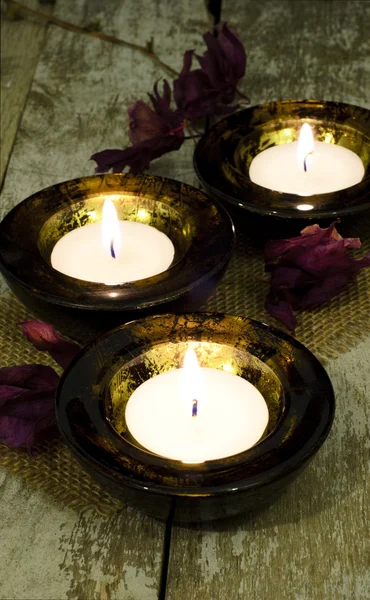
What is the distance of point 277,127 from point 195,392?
481mm

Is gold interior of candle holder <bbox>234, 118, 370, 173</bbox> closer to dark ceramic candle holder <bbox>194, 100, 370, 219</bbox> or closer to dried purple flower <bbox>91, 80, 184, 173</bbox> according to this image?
dark ceramic candle holder <bbox>194, 100, 370, 219</bbox>

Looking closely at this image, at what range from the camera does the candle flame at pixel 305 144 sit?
101 centimetres

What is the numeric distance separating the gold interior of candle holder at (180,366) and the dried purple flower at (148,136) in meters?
0.39

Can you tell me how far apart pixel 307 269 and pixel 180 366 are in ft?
0.66

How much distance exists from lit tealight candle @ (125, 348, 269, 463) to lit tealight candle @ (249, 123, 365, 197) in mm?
325

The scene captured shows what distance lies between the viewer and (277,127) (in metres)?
1.10

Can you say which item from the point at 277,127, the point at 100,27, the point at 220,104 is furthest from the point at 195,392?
the point at 100,27

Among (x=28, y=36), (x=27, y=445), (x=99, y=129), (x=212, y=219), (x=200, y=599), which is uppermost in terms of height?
(x=28, y=36)

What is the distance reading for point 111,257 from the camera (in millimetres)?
915

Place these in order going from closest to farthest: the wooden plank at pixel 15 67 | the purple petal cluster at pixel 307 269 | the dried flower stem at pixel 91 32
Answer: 1. the purple petal cluster at pixel 307 269
2. the wooden plank at pixel 15 67
3. the dried flower stem at pixel 91 32

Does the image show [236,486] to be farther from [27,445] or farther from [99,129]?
[99,129]

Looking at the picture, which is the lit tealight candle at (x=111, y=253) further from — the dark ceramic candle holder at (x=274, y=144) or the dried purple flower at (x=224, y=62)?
the dried purple flower at (x=224, y=62)

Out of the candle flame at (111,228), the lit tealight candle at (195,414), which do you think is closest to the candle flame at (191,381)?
the lit tealight candle at (195,414)

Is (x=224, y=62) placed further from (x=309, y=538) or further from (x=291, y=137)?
(x=309, y=538)
